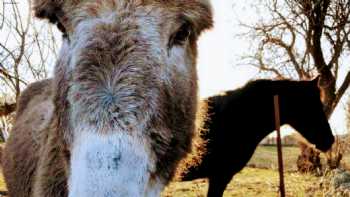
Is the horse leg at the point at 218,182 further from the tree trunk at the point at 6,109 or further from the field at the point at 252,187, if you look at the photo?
the tree trunk at the point at 6,109

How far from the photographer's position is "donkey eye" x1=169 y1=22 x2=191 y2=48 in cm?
221

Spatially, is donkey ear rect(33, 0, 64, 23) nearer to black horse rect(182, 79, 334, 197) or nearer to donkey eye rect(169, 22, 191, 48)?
donkey eye rect(169, 22, 191, 48)

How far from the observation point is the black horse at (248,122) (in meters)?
7.29

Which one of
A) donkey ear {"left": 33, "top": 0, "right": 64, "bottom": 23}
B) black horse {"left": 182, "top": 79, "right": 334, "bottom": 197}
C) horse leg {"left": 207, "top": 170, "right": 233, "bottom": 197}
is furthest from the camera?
horse leg {"left": 207, "top": 170, "right": 233, "bottom": 197}

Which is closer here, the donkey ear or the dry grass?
the donkey ear

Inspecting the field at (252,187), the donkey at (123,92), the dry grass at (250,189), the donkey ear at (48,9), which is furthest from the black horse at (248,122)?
the donkey ear at (48,9)

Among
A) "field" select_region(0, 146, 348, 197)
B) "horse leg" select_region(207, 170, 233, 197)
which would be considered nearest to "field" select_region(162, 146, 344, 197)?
"field" select_region(0, 146, 348, 197)

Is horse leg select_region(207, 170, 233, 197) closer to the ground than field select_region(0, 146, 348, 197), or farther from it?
farther from it

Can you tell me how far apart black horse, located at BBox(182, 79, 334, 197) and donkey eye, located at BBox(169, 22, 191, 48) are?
4549mm

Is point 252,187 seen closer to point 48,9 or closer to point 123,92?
point 48,9

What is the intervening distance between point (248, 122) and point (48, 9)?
5844 millimetres

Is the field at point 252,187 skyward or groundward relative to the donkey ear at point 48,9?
groundward

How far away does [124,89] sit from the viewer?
6.05 ft

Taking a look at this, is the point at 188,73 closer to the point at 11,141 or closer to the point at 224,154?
the point at 11,141
